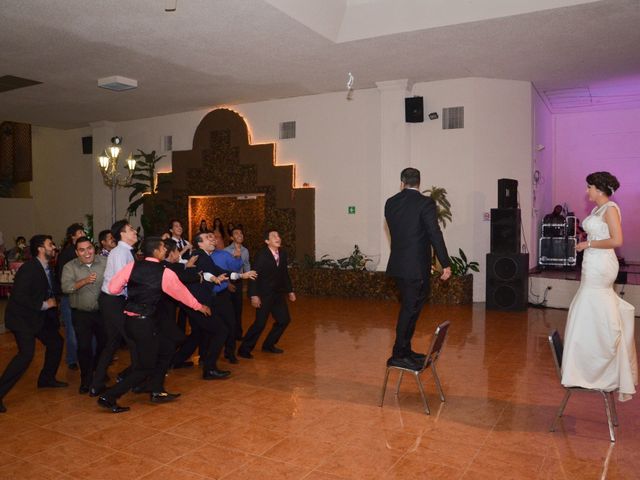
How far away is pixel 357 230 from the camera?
11.2m

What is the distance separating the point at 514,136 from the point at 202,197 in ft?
23.0

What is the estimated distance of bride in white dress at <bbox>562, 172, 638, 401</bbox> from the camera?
393 cm

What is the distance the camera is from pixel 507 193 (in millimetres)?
9336

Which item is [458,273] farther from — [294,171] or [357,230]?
[294,171]

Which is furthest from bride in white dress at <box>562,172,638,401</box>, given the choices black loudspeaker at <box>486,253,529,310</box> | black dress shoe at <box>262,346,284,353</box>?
black loudspeaker at <box>486,253,529,310</box>

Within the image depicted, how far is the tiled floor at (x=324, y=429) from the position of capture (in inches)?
134

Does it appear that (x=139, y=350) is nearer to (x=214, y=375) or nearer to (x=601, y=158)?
(x=214, y=375)

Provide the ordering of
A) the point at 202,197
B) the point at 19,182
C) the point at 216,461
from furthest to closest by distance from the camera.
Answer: the point at 19,182
the point at 202,197
the point at 216,461

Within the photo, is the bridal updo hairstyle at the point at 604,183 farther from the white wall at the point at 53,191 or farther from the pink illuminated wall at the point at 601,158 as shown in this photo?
the white wall at the point at 53,191

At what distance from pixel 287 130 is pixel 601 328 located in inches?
351

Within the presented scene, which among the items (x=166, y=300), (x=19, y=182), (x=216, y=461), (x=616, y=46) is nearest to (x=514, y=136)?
(x=616, y=46)

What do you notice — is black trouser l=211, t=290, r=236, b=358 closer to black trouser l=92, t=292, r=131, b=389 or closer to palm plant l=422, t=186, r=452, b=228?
black trouser l=92, t=292, r=131, b=389

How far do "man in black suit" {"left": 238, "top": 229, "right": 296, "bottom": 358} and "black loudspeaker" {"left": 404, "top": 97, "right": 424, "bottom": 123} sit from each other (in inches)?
202

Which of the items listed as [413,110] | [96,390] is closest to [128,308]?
[96,390]
